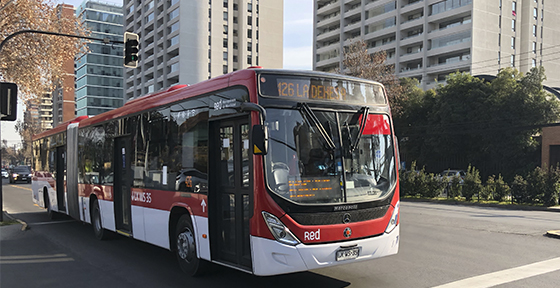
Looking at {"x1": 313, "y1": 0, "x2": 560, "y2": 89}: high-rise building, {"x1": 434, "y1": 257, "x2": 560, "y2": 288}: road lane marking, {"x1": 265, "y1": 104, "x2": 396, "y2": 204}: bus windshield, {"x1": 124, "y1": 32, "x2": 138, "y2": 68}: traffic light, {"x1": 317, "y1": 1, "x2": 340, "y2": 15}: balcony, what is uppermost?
{"x1": 317, "y1": 1, "x2": 340, "y2": 15}: balcony

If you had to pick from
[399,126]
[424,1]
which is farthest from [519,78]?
[424,1]

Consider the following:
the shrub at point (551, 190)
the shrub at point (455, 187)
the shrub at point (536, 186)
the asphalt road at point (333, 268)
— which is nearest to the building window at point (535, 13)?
the shrub at point (455, 187)

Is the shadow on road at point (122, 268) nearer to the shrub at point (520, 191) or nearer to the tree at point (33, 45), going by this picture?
the tree at point (33, 45)

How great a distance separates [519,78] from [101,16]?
110306 millimetres

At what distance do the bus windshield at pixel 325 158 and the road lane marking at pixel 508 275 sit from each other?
5.83ft

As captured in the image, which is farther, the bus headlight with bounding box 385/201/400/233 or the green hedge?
the green hedge

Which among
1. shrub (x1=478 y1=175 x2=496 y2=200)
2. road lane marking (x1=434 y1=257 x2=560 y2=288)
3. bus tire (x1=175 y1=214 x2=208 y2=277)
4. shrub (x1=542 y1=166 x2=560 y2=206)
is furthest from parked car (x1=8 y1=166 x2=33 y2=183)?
road lane marking (x1=434 y1=257 x2=560 y2=288)

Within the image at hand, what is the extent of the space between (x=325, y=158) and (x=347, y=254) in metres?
1.27

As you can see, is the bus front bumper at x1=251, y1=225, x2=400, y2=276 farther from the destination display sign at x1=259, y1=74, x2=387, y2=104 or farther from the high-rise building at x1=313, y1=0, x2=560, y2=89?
the high-rise building at x1=313, y1=0, x2=560, y2=89

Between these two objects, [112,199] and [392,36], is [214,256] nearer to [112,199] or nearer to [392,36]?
[112,199]

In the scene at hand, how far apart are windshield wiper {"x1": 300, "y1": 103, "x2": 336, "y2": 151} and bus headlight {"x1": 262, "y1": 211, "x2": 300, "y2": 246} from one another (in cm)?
124

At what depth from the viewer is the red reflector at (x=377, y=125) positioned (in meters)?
7.03

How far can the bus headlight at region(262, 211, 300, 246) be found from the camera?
598 cm

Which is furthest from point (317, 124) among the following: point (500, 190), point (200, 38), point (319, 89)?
point (200, 38)
